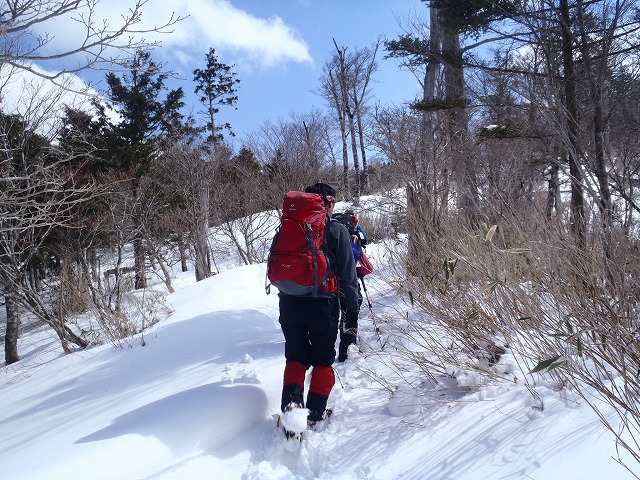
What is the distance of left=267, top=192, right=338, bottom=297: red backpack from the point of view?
260 cm

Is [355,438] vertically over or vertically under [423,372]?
under

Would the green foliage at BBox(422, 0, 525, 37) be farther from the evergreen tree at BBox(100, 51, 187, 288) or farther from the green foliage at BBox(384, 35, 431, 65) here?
the evergreen tree at BBox(100, 51, 187, 288)

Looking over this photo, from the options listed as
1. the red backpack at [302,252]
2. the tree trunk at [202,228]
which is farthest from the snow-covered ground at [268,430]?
the tree trunk at [202,228]

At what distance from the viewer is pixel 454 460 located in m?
1.91

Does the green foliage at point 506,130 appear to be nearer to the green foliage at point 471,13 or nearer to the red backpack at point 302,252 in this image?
the green foliage at point 471,13

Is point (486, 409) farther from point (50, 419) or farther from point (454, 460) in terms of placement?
point (50, 419)

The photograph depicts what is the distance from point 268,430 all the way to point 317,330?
744 mm

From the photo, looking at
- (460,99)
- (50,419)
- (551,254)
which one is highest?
(460,99)

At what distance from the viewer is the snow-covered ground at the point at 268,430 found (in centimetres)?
182

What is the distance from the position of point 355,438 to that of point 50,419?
2.50 metres

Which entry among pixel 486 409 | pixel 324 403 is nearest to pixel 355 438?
pixel 324 403

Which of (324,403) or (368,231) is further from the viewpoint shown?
(368,231)

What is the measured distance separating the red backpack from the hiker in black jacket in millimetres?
83

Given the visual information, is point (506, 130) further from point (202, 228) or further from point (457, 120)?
point (202, 228)
